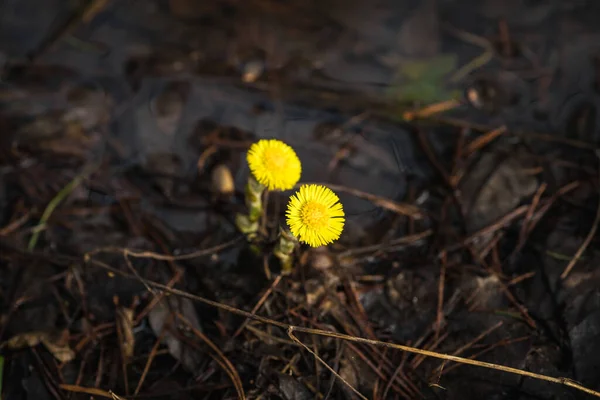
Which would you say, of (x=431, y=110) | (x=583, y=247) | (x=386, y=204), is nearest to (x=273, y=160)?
(x=386, y=204)

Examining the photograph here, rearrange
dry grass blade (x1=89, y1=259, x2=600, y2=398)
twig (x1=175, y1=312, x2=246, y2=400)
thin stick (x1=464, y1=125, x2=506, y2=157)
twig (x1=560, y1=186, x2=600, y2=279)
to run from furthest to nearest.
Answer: thin stick (x1=464, y1=125, x2=506, y2=157)
twig (x1=560, y1=186, x2=600, y2=279)
twig (x1=175, y1=312, x2=246, y2=400)
dry grass blade (x1=89, y1=259, x2=600, y2=398)

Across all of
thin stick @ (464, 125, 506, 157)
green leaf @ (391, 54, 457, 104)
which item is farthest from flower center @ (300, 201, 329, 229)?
green leaf @ (391, 54, 457, 104)

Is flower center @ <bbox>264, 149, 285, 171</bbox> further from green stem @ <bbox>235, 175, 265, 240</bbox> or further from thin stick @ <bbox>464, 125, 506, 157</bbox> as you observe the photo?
thin stick @ <bbox>464, 125, 506, 157</bbox>

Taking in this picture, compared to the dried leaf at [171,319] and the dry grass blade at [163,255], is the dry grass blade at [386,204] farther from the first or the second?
the dried leaf at [171,319]

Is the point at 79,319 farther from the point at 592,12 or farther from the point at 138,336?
the point at 592,12

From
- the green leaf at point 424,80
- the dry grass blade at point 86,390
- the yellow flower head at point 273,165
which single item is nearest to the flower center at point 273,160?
the yellow flower head at point 273,165

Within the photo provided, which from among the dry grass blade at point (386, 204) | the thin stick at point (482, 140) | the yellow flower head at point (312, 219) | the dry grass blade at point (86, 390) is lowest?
the dry grass blade at point (86, 390)

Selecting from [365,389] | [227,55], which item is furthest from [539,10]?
[365,389]
